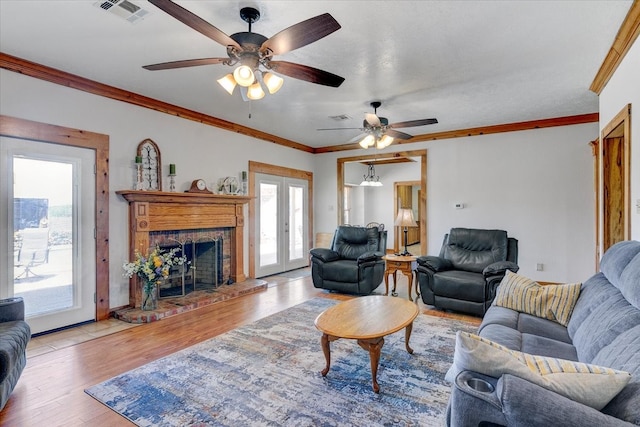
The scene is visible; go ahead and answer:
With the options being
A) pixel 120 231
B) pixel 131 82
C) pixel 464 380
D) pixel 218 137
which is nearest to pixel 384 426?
pixel 464 380

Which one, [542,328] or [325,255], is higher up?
[325,255]

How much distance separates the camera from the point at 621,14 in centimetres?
244

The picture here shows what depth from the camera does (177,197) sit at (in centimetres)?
445

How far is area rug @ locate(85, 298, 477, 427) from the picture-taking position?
2.05 metres

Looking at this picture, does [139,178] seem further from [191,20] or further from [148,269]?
[191,20]

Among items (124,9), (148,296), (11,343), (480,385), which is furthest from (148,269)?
(480,385)

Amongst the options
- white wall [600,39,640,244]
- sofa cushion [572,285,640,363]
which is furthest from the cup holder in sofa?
white wall [600,39,640,244]

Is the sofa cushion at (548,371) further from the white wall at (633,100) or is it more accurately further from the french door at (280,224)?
the french door at (280,224)

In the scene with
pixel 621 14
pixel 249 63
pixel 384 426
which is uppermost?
pixel 621 14

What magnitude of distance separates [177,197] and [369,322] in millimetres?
3120

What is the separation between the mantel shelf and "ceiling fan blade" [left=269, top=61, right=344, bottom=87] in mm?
2480

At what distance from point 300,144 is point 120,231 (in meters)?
4.00

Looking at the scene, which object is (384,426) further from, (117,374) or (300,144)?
(300,144)

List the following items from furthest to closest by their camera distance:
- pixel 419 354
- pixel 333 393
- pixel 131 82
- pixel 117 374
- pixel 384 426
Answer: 1. pixel 131 82
2. pixel 419 354
3. pixel 117 374
4. pixel 333 393
5. pixel 384 426
